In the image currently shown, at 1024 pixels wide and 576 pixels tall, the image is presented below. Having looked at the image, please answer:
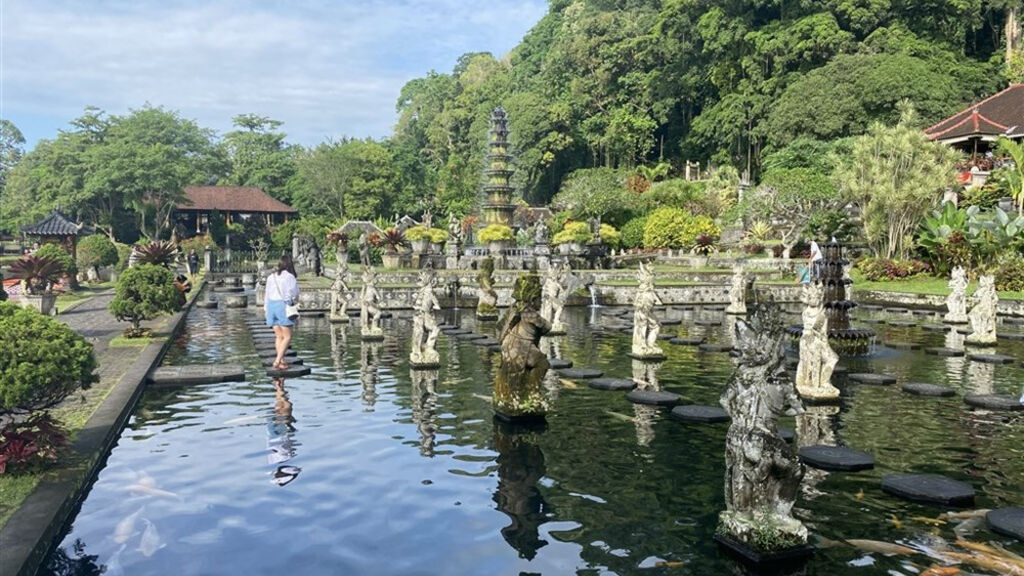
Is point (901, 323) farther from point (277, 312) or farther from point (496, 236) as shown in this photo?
point (496, 236)

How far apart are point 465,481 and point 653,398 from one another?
16.0 ft

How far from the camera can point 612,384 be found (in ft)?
45.1

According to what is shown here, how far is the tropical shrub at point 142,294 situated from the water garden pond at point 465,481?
4530 millimetres

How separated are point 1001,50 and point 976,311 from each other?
4952 cm

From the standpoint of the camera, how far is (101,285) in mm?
39156

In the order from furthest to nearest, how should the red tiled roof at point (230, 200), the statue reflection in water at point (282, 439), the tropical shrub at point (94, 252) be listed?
the red tiled roof at point (230, 200), the tropical shrub at point (94, 252), the statue reflection in water at point (282, 439)

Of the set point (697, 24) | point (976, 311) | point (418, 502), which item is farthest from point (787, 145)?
point (418, 502)

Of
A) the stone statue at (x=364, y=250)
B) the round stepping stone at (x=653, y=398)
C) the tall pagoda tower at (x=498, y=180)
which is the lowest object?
the round stepping stone at (x=653, y=398)

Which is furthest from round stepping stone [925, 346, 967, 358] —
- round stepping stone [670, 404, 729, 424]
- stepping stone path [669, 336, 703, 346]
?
round stepping stone [670, 404, 729, 424]

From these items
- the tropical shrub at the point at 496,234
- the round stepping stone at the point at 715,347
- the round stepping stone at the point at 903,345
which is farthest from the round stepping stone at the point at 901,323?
the tropical shrub at the point at 496,234

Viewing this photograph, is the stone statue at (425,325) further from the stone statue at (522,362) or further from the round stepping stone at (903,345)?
the round stepping stone at (903,345)

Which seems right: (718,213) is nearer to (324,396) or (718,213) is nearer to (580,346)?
(580,346)

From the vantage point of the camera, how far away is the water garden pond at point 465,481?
21.6ft

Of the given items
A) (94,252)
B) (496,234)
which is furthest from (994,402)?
(94,252)
